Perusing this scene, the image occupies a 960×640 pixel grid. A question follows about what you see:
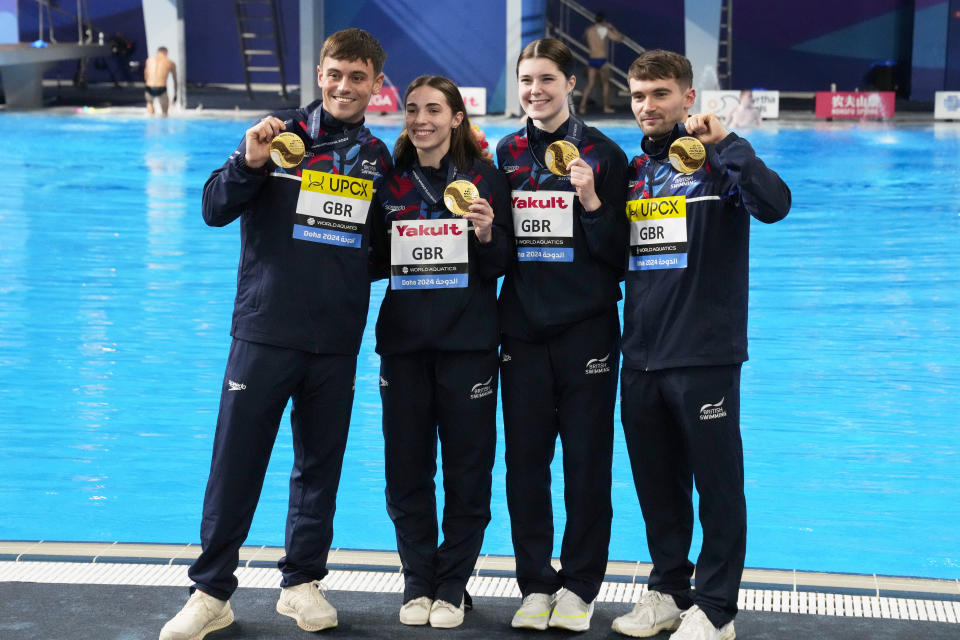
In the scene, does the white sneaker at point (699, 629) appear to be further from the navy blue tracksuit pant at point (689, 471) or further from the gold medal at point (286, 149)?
the gold medal at point (286, 149)

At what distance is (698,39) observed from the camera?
22938 millimetres

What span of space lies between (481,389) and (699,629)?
1.03 meters

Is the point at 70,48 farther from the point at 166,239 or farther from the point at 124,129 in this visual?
the point at 166,239

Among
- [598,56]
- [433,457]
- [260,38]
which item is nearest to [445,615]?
[433,457]

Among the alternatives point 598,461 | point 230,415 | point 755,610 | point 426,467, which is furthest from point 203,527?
point 755,610

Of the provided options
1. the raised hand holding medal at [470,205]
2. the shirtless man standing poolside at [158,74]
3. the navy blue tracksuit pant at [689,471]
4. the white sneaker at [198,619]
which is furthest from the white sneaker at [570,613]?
the shirtless man standing poolside at [158,74]

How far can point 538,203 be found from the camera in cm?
382

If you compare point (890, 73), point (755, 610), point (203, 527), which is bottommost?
point (755, 610)

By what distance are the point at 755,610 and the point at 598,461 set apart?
73 centimetres

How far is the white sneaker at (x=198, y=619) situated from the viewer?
3645mm

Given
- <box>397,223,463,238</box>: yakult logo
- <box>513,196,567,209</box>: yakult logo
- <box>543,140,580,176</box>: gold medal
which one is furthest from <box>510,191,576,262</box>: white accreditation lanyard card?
<box>397,223,463,238</box>: yakult logo

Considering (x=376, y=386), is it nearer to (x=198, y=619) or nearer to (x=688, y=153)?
(x=198, y=619)

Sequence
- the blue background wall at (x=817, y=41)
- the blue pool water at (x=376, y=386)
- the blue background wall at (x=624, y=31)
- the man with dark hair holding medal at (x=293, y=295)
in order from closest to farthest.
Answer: the man with dark hair holding medal at (x=293, y=295), the blue pool water at (x=376, y=386), the blue background wall at (x=624, y=31), the blue background wall at (x=817, y=41)

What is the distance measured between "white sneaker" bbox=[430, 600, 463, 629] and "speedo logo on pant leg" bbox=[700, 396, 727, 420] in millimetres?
1034
